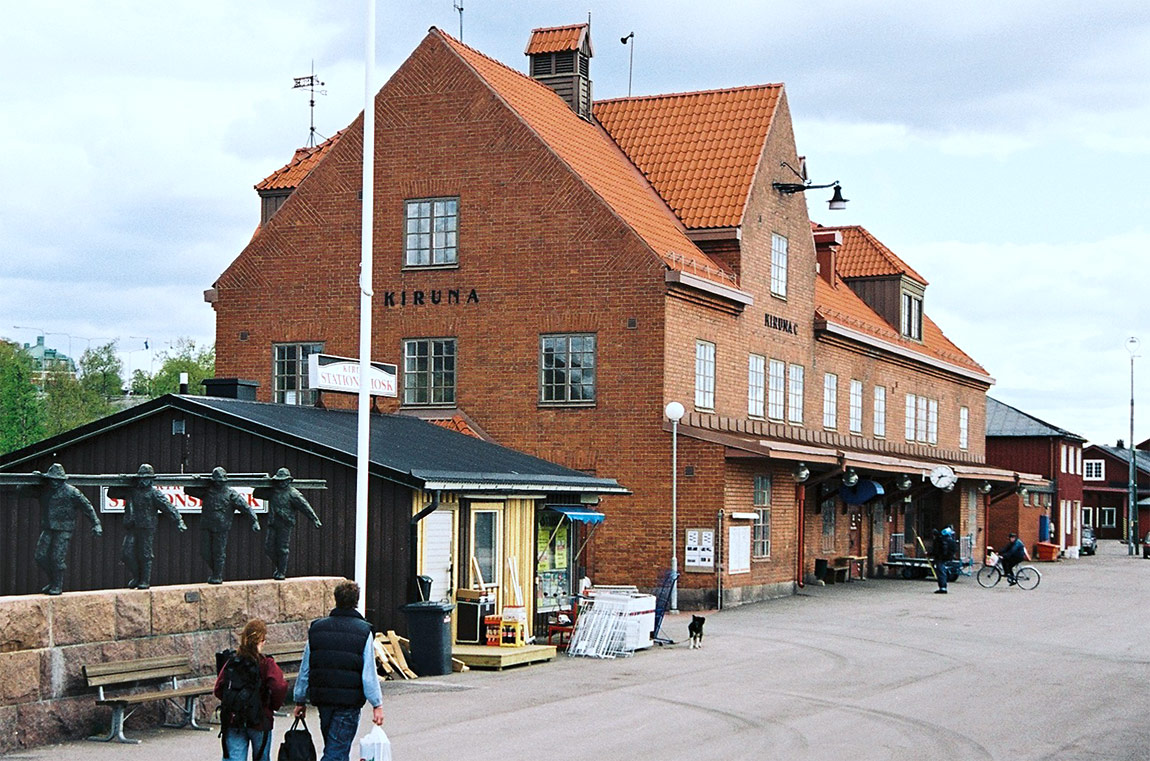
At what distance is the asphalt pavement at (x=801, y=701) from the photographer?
15094mm

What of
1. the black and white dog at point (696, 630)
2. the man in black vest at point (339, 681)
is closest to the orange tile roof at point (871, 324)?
the black and white dog at point (696, 630)

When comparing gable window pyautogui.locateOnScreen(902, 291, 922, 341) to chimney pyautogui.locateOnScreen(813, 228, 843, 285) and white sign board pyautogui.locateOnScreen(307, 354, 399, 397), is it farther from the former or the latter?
white sign board pyautogui.locateOnScreen(307, 354, 399, 397)

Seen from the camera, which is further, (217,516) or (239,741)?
(217,516)

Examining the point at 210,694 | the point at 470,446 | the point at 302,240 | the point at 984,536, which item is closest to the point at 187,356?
the point at 984,536

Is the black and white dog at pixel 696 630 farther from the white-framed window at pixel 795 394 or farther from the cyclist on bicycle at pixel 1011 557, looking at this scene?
the cyclist on bicycle at pixel 1011 557

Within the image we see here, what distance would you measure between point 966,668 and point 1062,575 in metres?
29.2

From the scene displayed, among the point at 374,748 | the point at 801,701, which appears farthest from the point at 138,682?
the point at 801,701

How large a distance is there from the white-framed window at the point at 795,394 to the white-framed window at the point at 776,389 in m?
0.49

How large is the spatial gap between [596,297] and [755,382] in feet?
18.9

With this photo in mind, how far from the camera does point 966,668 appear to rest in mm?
22516

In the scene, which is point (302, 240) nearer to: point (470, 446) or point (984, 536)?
point (470, 446)

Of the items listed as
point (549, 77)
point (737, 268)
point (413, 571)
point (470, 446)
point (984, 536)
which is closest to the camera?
point (413, 571)

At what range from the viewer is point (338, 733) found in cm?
1159

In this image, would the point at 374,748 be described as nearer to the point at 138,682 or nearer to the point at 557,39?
the point at 138,682
